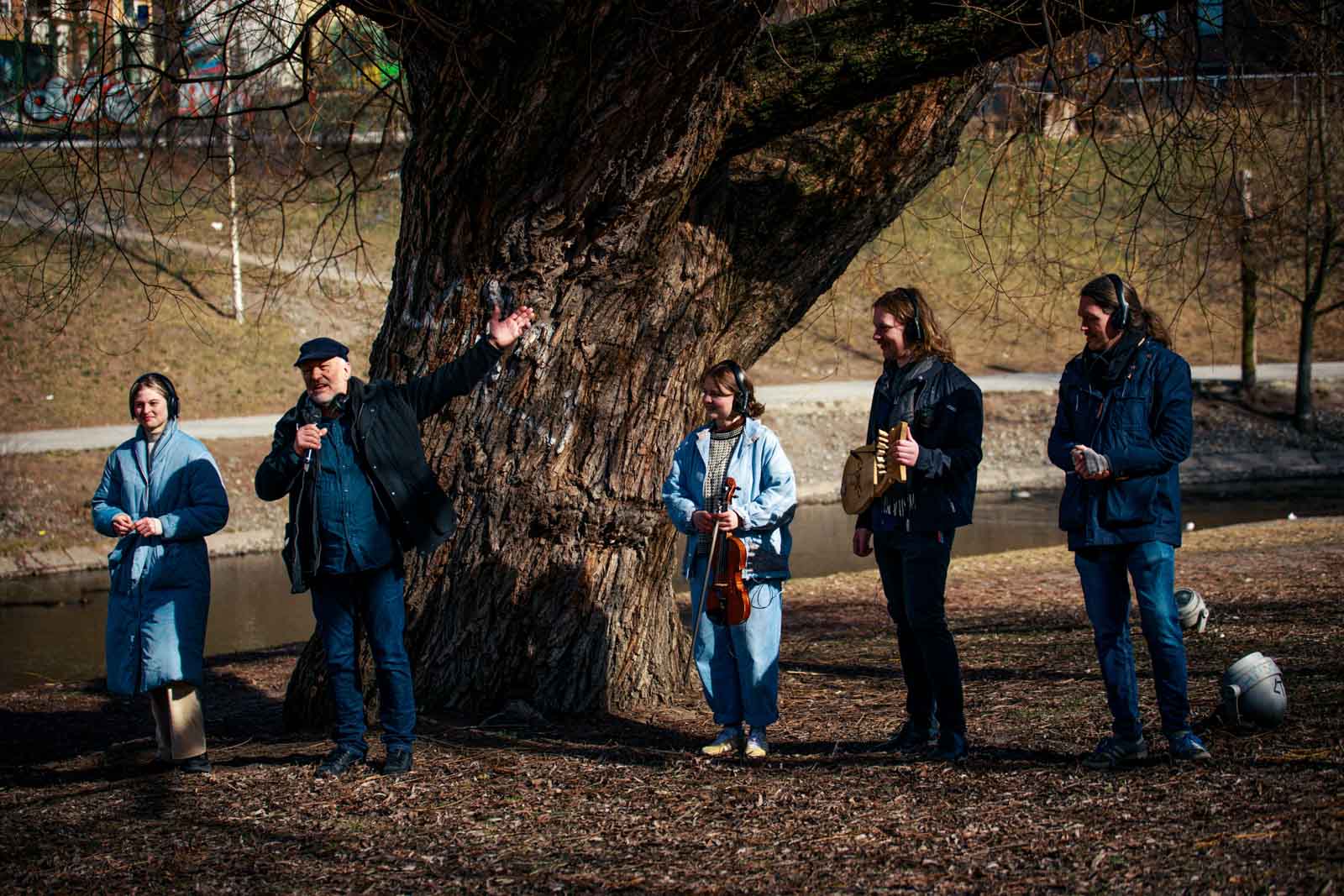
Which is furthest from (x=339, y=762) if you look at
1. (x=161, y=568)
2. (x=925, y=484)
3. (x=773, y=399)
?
(x=773, y=399)

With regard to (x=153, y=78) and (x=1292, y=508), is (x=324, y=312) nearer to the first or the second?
(x=1292, y=508)

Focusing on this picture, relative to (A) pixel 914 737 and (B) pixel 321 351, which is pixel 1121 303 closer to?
(A) pixel 914 737

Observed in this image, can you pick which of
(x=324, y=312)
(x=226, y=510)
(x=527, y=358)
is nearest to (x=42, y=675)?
(x=226, y=510)

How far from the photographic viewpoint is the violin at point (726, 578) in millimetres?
5176

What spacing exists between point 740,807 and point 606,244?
2.67 m

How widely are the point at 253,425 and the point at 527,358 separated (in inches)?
654

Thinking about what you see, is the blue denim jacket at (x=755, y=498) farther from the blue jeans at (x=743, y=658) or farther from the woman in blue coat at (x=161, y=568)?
the woman in blue coat at (x=161, y=568)

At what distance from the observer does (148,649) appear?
5.42 m

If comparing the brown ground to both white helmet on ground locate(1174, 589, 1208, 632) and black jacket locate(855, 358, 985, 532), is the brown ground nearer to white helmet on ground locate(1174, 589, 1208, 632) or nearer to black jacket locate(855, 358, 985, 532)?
white helmet on ground locate(1174, 589, 1208, 632)

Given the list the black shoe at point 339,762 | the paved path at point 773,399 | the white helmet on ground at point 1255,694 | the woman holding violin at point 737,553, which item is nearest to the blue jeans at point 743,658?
the woman holding violin at point 737,553

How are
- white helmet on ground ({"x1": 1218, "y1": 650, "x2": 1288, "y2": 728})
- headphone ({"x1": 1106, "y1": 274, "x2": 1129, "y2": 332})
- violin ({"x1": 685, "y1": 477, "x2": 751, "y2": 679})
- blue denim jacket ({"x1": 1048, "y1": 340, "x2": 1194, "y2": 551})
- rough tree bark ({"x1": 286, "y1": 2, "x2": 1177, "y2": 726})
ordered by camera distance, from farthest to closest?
rough tree bark ({"x1": 286, "y1": 2, "x2": 1177, "y2": 726}) < violin ({"x1": 685, "y1": 477, "x2": 751, "y2": 679}) < white helmet on ground ({"x1": 1218, "y1": 650, "x2": 1288, "y2": 728}) < headphone ({"x1": 1106, "y1": 274, "x2": 1129, "y2": 332}) < blue denim jacket ({"x1": 1048, "y1": 340, "x2": 1194, "y2": 551})

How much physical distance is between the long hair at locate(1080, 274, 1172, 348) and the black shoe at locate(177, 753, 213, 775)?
3965mm

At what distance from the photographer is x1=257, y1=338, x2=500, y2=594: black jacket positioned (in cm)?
496

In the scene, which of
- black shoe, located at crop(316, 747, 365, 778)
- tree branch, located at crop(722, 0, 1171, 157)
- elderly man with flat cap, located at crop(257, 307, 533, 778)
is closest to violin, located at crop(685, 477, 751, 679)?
elderly man with flat cap, located at crop(257, 307, 533, 778)
